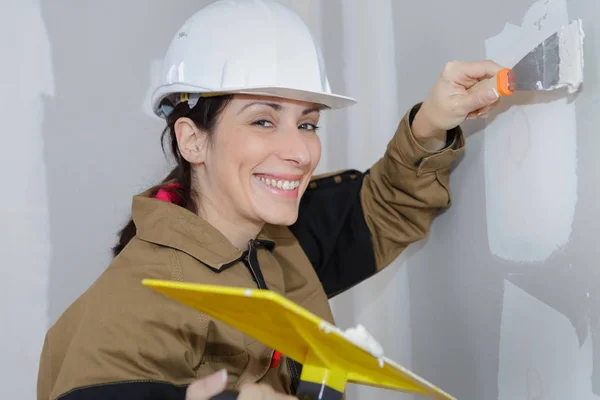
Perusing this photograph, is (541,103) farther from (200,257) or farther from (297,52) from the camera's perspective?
(200,257)

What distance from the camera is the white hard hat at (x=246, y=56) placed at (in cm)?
105

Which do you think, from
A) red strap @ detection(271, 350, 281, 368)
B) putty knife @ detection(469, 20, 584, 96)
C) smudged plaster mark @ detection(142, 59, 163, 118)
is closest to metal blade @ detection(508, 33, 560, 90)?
putty knife @ detection(469, 20, 584, 96)

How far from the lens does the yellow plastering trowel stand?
0.62 m

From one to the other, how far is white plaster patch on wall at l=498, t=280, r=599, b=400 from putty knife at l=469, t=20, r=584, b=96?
349mm

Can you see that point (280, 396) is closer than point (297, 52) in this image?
Yes

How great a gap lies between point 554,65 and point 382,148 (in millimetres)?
624

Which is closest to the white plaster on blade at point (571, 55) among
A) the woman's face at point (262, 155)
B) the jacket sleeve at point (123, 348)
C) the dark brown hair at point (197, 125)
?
the woman's face at point (262, 155)

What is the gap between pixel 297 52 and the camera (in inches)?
42.8

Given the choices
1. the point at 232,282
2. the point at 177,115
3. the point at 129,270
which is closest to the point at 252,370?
the point at 232,282

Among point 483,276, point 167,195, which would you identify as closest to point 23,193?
point 167,195

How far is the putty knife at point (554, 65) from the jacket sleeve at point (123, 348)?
24.9 inches

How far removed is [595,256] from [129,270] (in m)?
0.70

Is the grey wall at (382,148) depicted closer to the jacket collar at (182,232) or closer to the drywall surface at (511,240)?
the drywall surface at (511,240)

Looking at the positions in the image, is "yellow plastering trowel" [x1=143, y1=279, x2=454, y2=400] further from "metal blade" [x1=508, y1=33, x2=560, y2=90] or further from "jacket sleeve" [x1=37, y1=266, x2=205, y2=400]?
"metal blade" [x1=508, y1=33, x2=560, y2=90]
